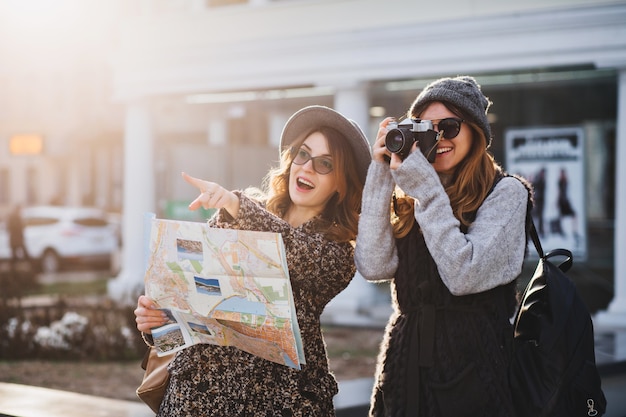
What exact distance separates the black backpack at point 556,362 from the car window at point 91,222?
17147 mm

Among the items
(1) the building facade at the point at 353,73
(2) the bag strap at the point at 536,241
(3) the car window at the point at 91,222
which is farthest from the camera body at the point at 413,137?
(3) the car window at the point at 91,222

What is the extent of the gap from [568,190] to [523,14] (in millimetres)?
2909

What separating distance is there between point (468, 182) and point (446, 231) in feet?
0.83

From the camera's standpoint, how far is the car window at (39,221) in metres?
17.8

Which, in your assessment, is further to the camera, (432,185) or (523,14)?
(523,14)

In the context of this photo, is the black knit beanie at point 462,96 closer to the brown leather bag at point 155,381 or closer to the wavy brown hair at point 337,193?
the wavy brown hair at point 337,193

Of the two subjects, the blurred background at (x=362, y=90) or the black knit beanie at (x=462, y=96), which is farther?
the blurred background at (x=362, y=90)

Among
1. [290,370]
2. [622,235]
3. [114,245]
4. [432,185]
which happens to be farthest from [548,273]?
[114,245]

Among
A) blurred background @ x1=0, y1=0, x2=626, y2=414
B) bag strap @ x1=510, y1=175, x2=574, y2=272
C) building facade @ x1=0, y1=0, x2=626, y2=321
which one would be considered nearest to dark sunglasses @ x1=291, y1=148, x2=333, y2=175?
bag strap @ x1=510, y1=175, x2=574, y2=272

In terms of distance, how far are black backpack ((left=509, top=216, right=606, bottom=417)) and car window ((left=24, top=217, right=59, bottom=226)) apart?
1720 cm

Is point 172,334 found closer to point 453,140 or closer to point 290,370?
point 290,370

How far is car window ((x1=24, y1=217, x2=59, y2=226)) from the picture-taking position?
17.8 meters

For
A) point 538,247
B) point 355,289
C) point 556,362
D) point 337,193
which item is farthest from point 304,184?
point 355,289

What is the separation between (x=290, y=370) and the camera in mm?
2338
